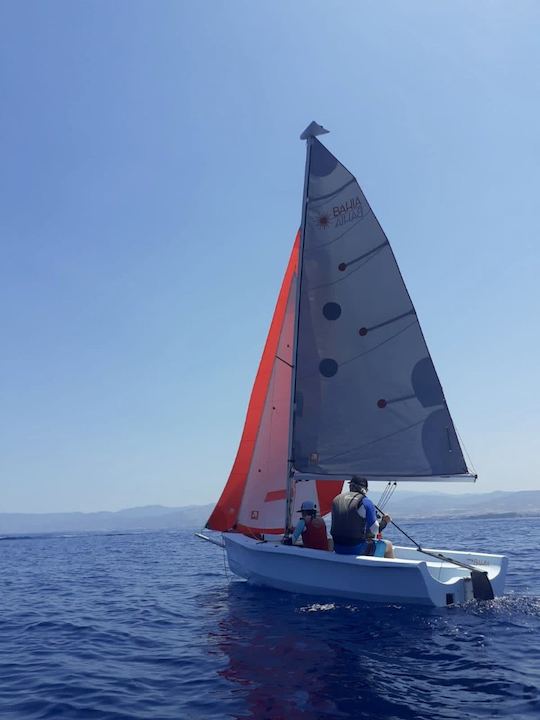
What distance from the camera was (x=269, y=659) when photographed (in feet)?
27.6

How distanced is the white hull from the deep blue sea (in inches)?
11.5

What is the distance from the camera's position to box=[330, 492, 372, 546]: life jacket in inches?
475

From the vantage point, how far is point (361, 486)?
42.3 feet

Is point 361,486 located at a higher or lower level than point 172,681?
higher

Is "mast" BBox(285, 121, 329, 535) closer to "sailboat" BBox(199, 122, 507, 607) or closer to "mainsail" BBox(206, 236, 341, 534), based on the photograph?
"sailboat" BBox(199, 122, 507, 607)

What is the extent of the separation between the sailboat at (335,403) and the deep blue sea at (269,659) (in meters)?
1.45

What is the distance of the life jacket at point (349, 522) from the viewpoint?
39.6 feet

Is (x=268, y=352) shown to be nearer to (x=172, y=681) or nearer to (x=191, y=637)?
(x=191, y=637)

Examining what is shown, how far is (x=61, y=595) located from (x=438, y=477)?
11497mm

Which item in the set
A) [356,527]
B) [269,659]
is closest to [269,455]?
[356,527]

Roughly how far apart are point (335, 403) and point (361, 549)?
3702 mm

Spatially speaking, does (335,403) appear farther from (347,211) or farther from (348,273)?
(347,211)

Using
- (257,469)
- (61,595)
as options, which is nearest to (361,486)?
(257,469)

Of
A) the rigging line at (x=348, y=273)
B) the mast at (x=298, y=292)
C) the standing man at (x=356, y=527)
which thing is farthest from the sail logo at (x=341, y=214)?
the standing man at (x=356, y=527)
